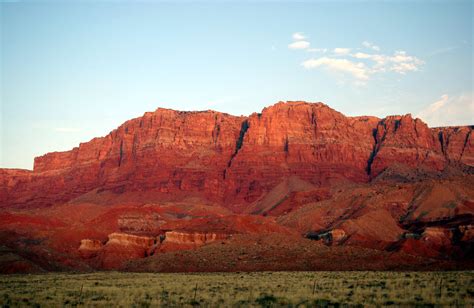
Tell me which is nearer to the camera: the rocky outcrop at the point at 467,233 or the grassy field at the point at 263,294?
the grassy field at the point at 263,294

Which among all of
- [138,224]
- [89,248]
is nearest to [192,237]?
[89,248]

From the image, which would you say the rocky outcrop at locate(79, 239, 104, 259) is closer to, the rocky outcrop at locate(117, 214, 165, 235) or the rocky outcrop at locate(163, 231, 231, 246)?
the rocky outcrop at locate(163, 231, 231, 246)

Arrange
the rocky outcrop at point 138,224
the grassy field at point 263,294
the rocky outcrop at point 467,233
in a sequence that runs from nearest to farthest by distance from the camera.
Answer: the grassy field at point 263,294 < the rocky outcrop at point 467,233 < the rocky outcrop at point 138,224


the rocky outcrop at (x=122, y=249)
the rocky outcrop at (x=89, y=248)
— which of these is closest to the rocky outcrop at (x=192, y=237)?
the rocky outcrop at (x=122, y=249)

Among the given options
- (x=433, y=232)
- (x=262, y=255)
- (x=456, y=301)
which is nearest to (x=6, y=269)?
(x=262, y=255)

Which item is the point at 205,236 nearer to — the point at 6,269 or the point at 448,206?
the point at 6,269

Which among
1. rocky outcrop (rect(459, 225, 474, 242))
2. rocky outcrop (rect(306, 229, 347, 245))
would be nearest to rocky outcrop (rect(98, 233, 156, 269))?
rocky outcrop (rect(306, 229, 347, 245))

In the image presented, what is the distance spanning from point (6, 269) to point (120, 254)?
2561cm

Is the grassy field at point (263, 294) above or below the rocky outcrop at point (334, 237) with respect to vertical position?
below

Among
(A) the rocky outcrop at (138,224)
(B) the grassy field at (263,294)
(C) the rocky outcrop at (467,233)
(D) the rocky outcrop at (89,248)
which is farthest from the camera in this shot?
(A) the rocky outcrop at (138,224)

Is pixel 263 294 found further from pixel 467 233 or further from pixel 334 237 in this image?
pixel 467 233

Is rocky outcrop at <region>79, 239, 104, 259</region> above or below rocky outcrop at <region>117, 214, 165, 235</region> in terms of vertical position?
below

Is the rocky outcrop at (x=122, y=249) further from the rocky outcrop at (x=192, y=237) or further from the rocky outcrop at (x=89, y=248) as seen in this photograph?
the rocky outcrop at (x=192, y=237)

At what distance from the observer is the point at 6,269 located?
259ft
